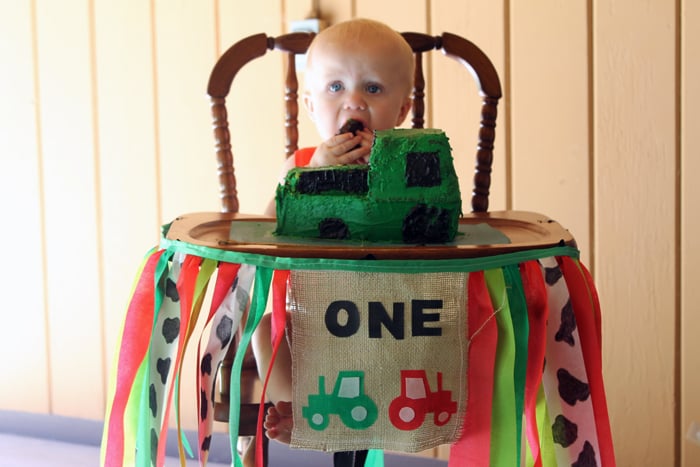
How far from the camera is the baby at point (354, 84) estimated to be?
3.67 feet

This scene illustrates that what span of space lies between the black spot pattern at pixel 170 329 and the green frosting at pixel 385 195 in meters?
0.17

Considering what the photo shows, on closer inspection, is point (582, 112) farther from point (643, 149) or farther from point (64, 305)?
point (64, 305)

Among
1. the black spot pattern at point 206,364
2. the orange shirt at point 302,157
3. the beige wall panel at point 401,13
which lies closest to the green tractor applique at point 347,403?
the black spot pattern at point 206,364

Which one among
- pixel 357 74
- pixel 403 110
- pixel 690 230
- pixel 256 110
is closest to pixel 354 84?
pixel 357 74

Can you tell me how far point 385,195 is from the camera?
93 cm

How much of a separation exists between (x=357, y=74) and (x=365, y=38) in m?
0.05

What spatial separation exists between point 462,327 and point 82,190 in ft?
4.08

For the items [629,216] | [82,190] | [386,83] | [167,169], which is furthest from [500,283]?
[82,190]

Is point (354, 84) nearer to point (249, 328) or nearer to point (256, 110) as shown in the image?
point (249, 328)

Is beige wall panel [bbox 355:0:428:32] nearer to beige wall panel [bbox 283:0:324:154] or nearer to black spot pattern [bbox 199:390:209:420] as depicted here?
beige wall panel [bbox 283:0:324:154]

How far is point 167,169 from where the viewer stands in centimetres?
181

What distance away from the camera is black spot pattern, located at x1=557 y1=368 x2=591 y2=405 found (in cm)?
90

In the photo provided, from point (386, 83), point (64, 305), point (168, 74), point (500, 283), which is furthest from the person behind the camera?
point (64, 305)

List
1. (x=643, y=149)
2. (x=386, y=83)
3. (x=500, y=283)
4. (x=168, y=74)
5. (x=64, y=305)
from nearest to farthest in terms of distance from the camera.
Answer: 1. (x=500, y=283)
2. (x=386, y=83)
3. (x=643, y=149)
4. (x=168, y=74)
5. (x=64, y=305)
